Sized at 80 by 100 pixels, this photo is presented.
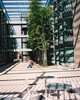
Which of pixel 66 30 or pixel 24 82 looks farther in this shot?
pixel 66 30

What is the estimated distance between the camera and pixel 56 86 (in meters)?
4.78

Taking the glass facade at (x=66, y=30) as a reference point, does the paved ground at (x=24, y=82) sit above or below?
below

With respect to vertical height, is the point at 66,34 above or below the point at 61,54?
above

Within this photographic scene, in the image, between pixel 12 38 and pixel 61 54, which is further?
pixel 12 38

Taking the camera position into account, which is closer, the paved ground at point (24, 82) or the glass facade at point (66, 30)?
the paved ground at point (24, 82)

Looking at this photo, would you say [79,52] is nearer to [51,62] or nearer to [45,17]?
[45,17]

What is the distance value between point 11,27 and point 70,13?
24.1 metres

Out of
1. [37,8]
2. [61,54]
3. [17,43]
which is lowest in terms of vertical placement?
[61,54]

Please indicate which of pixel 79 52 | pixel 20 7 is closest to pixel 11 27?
pixel 20 7

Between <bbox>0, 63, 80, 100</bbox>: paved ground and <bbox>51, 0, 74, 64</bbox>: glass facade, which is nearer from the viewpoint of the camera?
<bbox>0, 63, 80, 100</bbox>: paved ground

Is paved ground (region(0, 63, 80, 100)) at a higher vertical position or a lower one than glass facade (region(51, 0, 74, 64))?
lower

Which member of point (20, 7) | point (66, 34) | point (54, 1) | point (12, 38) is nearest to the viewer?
point (66, 34)

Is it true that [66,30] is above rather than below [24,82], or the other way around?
above

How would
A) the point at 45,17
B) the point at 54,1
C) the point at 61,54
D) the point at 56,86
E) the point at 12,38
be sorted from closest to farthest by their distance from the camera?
1. the point at 56,86
2. the point at 45,17
3. the point at 61,54
4. the point at 54,1
5. the point at 12,38
